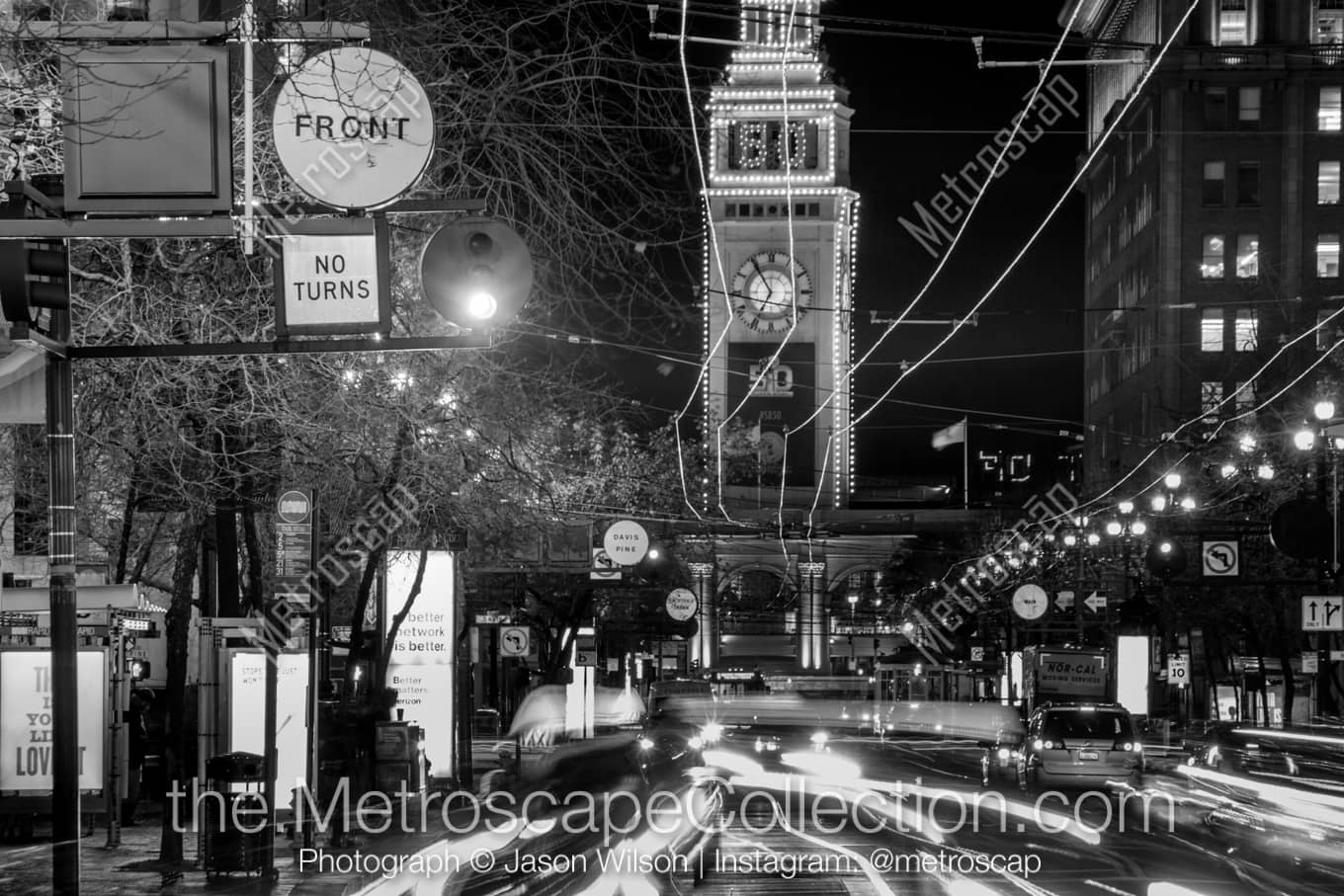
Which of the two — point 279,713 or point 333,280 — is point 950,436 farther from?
point 333,280

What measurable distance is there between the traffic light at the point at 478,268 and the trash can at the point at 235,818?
7.40m

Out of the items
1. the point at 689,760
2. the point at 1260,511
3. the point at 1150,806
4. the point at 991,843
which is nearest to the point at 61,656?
the point at 689,760

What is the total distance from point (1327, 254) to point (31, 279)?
3849 inches

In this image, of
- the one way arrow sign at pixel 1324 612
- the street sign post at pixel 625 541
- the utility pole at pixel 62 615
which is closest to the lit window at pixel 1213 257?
the one way arrow sign at pixel 1324 612

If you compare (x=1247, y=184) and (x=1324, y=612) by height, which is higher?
(x=1247, y=184)

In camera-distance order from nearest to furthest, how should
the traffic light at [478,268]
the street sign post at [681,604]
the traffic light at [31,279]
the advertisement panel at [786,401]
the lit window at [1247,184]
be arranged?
the traffic light at [31,279] < the traffic light at [478,268] < the street sign post at [681,604] < the lit window at [1247,184] < the advertisement panel at [786,401]

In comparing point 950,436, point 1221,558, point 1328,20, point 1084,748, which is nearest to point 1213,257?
point 1328,20

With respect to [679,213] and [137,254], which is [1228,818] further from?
[137,254]

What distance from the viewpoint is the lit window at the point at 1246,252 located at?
98125 millimetres

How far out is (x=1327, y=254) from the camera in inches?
3952

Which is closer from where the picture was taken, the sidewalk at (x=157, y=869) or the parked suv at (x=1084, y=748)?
the sidewalk at (x=157, y=869)

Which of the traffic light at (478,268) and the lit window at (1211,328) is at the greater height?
the lit window at (1211,328)

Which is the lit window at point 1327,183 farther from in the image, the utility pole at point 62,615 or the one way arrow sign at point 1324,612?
the utility pole at point 62,615

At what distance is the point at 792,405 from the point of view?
12825 cm
